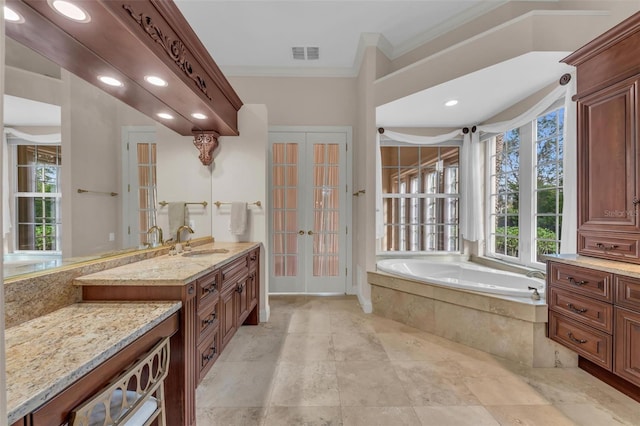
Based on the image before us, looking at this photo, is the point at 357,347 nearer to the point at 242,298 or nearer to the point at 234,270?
the point at 242,298

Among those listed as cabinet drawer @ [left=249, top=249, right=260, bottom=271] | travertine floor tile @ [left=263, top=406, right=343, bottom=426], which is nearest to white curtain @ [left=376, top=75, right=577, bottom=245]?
cabinet drawer @ [left=249, top=249, right=260, bottom=271]

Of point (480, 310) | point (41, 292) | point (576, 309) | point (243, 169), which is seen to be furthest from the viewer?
point (243, 169)

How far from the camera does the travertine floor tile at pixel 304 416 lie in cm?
146

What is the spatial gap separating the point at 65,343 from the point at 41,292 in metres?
0.43

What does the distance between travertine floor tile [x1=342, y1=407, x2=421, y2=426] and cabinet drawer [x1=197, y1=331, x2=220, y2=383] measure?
85 cm

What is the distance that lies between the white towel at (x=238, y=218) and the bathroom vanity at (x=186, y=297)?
78cm

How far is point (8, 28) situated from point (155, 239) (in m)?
1.28

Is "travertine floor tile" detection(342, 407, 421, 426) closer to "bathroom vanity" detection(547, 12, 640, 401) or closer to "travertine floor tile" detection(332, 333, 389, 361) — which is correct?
"travertine floor tile" detection(332, 333, 389, 361)

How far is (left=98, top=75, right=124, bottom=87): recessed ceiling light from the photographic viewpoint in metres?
1.40

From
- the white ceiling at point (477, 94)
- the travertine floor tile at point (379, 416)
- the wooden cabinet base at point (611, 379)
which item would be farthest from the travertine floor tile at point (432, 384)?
the white ceiling at point (477, 94)

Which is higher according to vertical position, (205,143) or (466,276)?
(205,143)

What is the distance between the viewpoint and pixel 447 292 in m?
2.36

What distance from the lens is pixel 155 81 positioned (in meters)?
1.54

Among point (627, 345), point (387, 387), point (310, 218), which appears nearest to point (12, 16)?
point (387, 387)
